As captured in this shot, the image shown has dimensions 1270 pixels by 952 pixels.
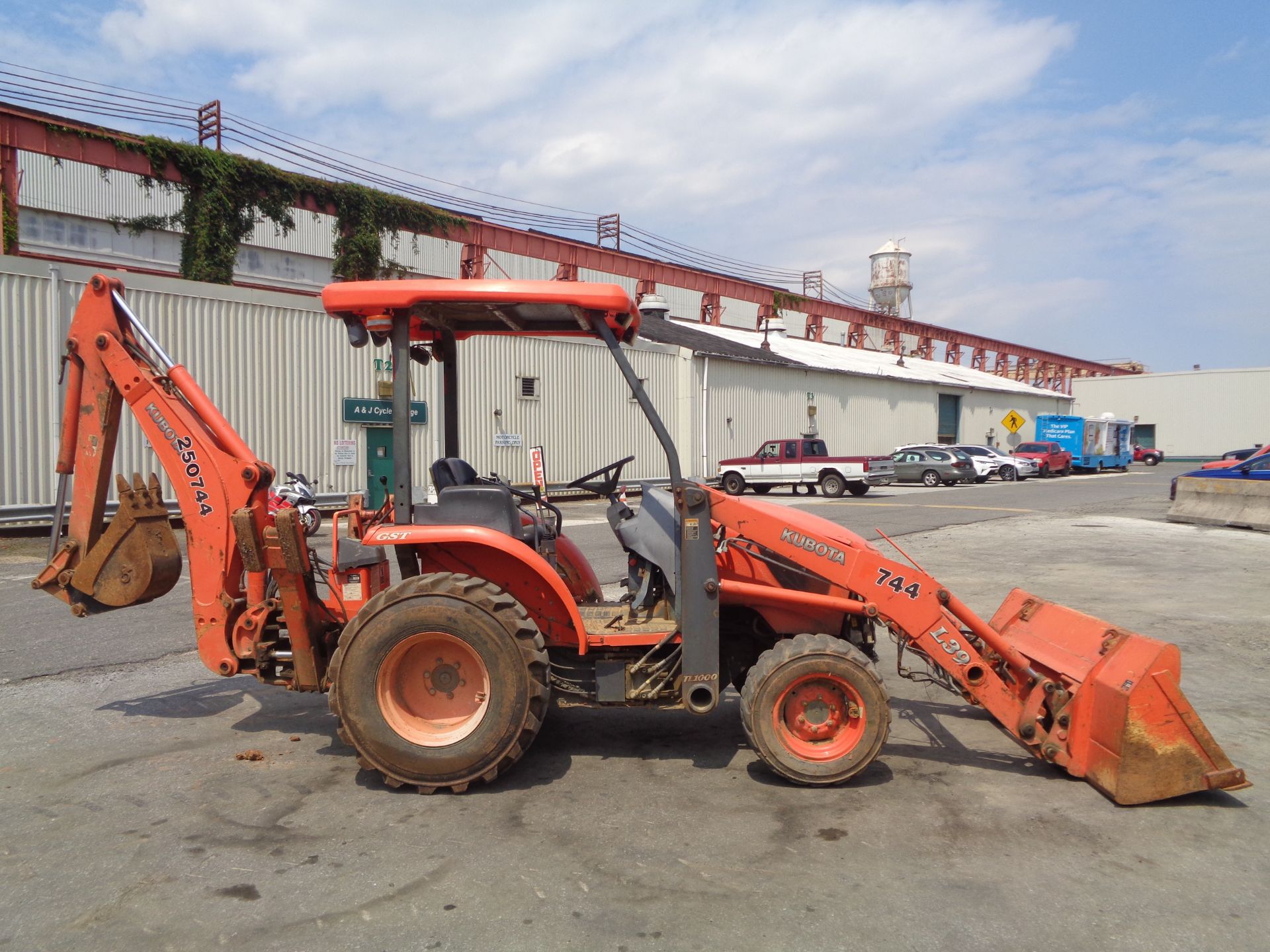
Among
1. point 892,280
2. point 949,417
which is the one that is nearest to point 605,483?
point 949,417

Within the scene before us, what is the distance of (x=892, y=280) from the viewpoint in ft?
213

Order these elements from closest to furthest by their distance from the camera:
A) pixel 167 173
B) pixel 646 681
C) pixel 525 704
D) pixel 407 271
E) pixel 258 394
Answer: pixel 525 704, pixel 646 681, pixel 258 394, pixel 167 173, pixel 407 271

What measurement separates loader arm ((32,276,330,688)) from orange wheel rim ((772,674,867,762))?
244 cm

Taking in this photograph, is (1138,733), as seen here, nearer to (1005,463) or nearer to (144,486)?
(144,486)

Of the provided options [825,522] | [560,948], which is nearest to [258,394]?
[825,522]

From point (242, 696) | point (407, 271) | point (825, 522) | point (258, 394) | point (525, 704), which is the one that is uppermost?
point (407, 271)

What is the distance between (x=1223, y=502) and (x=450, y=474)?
59.2 feet

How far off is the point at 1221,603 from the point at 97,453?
10.3m

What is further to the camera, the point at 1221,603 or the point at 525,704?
the point at 1221,603

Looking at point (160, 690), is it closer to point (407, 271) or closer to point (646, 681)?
point (646, 681)

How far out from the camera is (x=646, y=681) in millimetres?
4684

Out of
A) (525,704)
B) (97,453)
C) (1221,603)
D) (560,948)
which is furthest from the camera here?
(1221,603)

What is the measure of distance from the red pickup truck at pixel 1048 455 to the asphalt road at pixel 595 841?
36.7 m

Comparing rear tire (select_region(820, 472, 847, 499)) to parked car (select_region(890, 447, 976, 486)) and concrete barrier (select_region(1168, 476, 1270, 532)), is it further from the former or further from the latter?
concrete barrier (select_region(1168, 476, 1270, 532))
